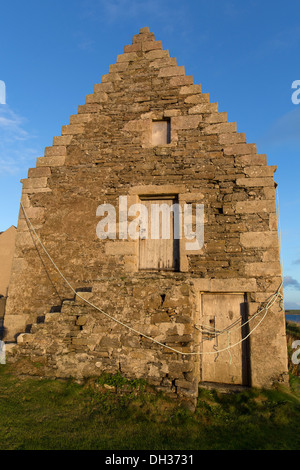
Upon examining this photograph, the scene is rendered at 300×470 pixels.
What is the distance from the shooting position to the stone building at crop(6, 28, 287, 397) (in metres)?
5.24

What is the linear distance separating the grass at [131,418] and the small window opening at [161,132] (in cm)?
524

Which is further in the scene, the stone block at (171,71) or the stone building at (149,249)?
the stone block at (171,71)

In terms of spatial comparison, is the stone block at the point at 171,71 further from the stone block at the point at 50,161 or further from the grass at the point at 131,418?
the grass at the point at 131,418

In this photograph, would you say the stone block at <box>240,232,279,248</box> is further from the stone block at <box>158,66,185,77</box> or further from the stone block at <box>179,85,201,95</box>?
the stone block at <box>158,66,185,77</box>

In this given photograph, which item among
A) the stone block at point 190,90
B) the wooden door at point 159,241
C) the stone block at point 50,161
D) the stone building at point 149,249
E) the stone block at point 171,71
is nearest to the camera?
the stone building at point 149,249

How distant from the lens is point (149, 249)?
275 inches

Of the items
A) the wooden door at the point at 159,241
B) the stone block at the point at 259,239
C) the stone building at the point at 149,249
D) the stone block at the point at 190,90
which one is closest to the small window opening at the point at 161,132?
the stone building at the point at 149,249

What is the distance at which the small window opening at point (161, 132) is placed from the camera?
741 cm

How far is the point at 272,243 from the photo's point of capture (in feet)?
20.7

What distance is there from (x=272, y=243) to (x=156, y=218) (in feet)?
8.41

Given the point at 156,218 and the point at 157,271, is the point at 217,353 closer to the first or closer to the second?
the point at 157,271

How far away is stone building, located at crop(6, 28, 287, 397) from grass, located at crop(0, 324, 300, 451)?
0.32 m

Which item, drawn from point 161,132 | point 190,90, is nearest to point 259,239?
point 161,132
